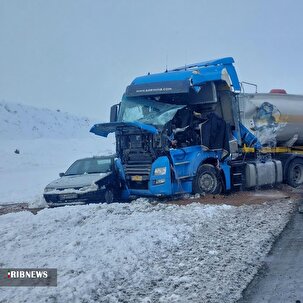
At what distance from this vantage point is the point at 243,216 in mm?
9242

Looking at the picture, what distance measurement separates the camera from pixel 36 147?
3269 cm

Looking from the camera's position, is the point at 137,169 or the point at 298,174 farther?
the point at 298,174

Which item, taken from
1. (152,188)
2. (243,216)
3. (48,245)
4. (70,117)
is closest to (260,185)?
(152,188)

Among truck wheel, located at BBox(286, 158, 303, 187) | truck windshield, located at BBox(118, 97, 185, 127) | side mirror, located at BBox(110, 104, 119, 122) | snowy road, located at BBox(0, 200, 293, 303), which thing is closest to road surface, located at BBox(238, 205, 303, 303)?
snowy road, located at BBox(0, 200, 293, 303)

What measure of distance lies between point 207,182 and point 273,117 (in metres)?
3.66

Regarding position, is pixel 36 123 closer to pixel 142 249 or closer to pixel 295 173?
pixel 295 173

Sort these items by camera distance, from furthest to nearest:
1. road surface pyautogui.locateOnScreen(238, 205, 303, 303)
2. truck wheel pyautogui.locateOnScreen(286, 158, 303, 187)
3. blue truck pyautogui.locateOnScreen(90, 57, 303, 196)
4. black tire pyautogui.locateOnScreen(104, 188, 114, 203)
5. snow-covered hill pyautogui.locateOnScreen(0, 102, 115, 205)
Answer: snow-covered hill pyautogui.locateOnScreen(0, 102, 115, 205)
truck wheel pyautogui.locateOnScreen(286, 158, 303, 187)
black tire pyautogui.locateOnScreen(104, 188, 114, 203)
blue truck pyautogui.locateOnScreen(90, 57, 303, 196)
road surface pyautogui.locateOnScreen(238, 205, 303, 303)

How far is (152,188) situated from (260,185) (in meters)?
3.98

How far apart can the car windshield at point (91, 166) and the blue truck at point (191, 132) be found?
70cm

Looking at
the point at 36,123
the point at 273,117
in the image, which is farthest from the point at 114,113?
the point at 36,123

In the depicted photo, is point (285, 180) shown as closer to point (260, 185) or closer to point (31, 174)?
point (260, 185)

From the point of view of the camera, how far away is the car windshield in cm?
1351

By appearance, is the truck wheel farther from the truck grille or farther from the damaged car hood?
the damaged car hood

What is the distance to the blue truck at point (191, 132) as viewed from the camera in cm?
1194
